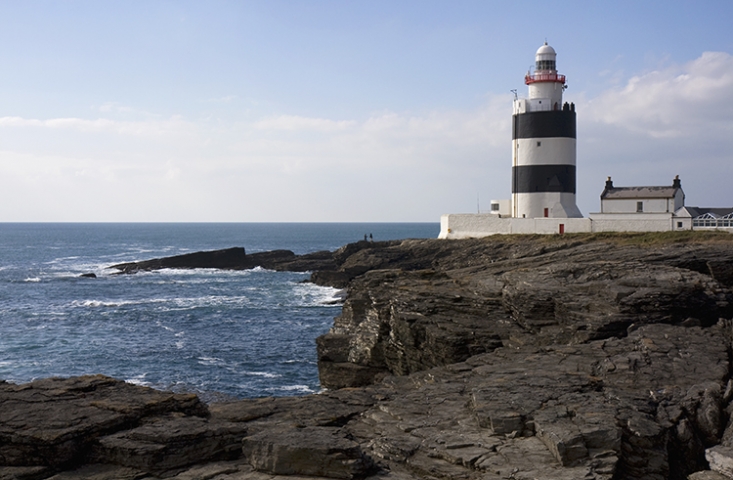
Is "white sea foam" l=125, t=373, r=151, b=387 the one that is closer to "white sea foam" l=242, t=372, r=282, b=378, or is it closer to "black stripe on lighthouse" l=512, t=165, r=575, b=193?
"white sea foam" l=242, t=372, r=282, b=378

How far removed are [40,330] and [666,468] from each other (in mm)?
32697

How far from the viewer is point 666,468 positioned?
474 inches

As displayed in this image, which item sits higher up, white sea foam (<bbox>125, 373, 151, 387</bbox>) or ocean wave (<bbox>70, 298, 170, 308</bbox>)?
ocean wave (<bbox>70, 298, 170, 308</bbox>)

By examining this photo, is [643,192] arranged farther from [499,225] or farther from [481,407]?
[481,407]

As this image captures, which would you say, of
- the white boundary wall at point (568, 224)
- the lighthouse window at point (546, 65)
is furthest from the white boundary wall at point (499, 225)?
the lighthouse window at point (546, 65)

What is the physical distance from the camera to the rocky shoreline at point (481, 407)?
11.4m

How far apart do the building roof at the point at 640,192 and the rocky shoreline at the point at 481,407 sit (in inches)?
1070

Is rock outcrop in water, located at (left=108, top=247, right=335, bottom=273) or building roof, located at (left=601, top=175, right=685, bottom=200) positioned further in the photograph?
rock outcrop in water, located at (left=108, top=247, right=335, bottom=273)

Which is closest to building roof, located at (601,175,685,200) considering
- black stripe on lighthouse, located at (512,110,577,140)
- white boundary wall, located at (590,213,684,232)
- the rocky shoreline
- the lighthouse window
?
white boundary wall, located at (590,213,684,232)

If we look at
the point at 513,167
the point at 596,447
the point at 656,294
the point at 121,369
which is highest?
the point at 513,167

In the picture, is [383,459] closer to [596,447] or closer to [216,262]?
[596,447]

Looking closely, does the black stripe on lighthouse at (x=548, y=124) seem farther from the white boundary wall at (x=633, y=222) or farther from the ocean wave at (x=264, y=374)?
the ocean wave at (x=264, y=374)

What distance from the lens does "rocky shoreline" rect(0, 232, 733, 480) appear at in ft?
37.3

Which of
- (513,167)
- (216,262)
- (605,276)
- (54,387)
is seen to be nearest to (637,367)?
(605,276)
